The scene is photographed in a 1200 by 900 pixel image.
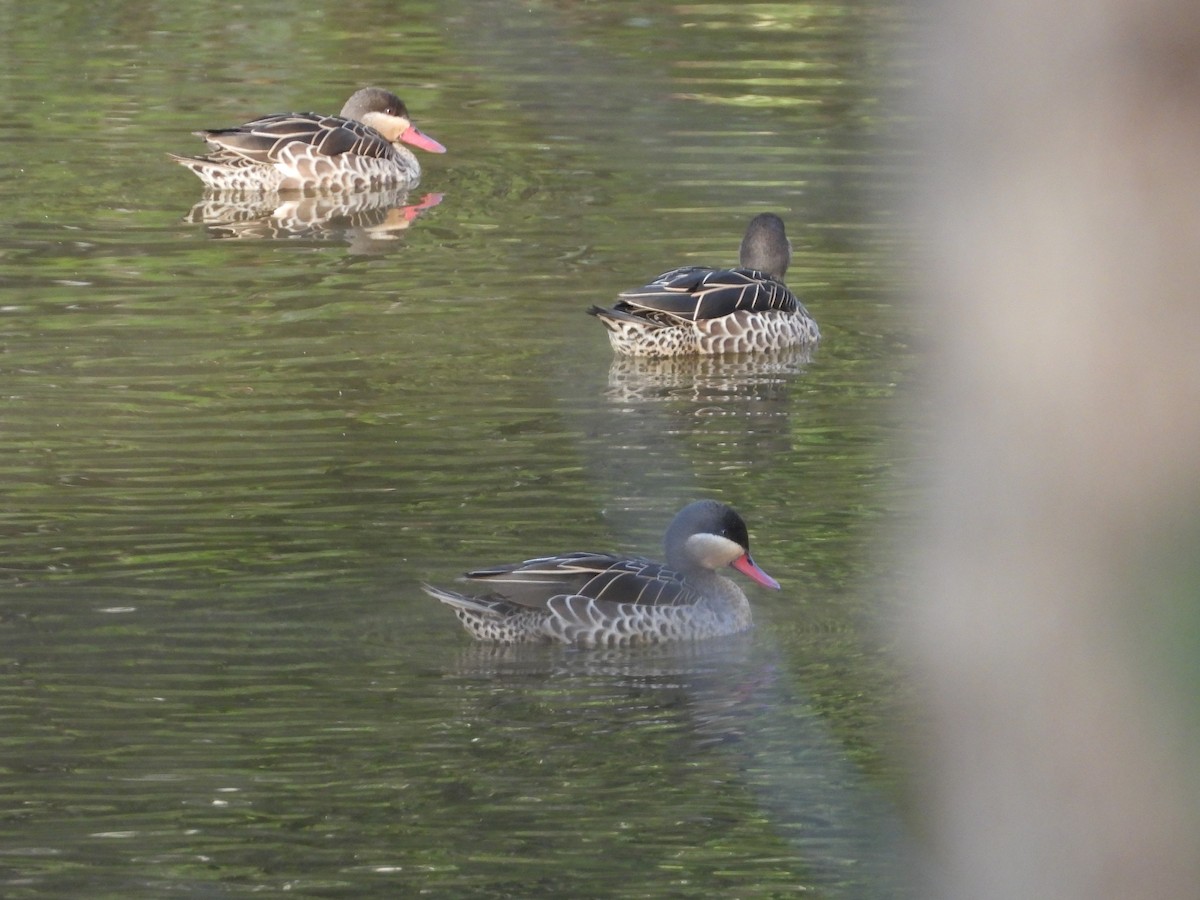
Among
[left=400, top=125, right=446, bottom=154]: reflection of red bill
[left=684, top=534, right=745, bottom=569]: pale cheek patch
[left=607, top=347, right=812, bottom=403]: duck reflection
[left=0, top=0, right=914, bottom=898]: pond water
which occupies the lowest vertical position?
[left=607, top=347, right=812, bottom=403]: duck reflection

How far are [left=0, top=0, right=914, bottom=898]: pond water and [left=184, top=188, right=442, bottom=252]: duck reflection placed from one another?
0.09 metres

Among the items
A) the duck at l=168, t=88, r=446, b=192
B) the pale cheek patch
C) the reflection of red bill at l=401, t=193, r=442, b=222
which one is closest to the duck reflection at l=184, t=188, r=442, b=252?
the reflection of red bill at l=401, t=193, r=442, b=222

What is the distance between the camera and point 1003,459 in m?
1.41

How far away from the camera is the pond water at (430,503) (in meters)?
7.25

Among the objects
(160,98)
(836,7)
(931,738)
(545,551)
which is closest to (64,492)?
(545,551)

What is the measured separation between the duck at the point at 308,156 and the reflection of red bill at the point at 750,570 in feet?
34.8

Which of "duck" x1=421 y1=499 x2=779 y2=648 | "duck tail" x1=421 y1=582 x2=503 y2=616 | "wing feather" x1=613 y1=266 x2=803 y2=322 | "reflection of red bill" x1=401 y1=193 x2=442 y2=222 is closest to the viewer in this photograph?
"duck tail" x1=421 y1=582 x2=503 y2=616

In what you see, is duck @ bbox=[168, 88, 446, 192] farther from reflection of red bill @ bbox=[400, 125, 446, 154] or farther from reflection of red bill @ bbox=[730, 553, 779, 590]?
reflection of red bill @ bbox=[730, 553, 779, 590]

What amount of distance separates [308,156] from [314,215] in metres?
0.93

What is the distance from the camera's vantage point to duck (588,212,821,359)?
551 inches

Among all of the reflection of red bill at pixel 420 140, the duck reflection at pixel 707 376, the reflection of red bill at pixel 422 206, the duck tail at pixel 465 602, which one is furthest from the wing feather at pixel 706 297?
the reflection of red bill at pixel 420 140

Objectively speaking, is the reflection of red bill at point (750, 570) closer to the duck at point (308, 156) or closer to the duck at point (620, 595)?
the duck at point (620, 595)

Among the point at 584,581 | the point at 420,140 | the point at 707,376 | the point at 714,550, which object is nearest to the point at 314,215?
the point at 420,140

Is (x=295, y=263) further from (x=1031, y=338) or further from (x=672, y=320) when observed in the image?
(x=1031, y=338)
